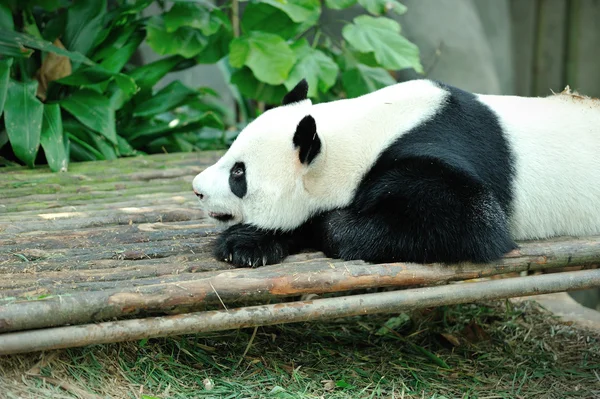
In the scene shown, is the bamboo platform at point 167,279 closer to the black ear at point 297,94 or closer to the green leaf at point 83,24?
the black ear at point 297,94

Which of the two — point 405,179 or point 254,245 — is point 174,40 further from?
point 405,179

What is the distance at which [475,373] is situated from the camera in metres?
3.96

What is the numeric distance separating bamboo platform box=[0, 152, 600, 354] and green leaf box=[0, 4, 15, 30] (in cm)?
212

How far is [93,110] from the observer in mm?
6059

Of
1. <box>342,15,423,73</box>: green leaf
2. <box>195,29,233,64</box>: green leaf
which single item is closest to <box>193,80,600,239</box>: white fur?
<box>342,15,423,73</box>: green leaf

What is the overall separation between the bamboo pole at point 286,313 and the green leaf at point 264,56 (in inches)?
133

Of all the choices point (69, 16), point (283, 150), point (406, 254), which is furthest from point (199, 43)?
point (406, 254)

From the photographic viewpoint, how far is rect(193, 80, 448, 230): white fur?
3512 millimetres

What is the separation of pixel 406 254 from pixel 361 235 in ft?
0.71

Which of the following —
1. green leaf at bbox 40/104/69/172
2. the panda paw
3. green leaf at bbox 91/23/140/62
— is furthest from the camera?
green leaf at bbox 91/23/140/62

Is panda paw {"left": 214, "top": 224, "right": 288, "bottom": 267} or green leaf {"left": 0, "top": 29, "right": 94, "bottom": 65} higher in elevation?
green leaf {"left": 0, "top": 29, "right": 94, "bottom": 65}

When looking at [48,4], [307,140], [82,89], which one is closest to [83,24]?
[48,4]

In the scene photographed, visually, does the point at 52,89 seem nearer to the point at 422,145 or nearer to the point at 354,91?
the point at 354,91

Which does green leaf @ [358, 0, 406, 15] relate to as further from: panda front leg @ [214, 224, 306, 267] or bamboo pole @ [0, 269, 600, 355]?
bamboo pole @ [0, 269, 600, 355]
